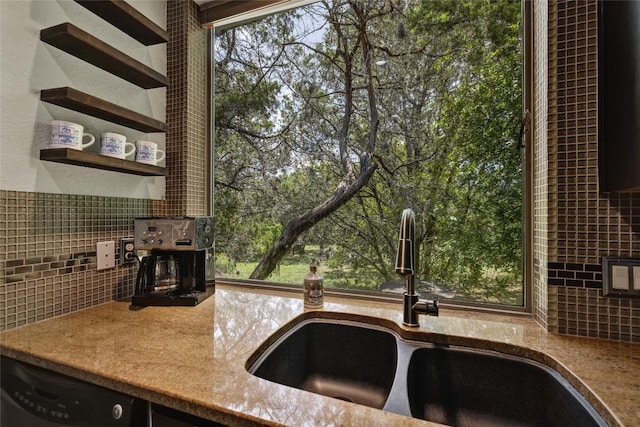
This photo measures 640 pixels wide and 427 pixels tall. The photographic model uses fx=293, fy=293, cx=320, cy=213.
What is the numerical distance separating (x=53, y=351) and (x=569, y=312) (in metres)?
1.46

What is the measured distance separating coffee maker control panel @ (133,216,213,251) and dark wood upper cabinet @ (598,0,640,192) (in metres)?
1.31

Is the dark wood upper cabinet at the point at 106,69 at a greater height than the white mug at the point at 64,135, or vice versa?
the dark wood upper cabinet at the point at 106,69

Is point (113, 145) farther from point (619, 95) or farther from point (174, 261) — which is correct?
point (619, 95)

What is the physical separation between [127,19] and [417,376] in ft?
5.53

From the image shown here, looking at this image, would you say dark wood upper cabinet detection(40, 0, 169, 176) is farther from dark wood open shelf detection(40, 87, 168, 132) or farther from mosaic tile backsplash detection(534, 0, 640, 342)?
mosaic tile backsplash detection(534, 0, 640, 342)

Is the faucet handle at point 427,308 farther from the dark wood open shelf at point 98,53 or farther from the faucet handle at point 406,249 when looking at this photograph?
the dark wood open shelf at point 98,53

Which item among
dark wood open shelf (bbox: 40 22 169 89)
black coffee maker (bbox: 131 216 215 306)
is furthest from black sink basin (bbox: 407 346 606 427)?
dark wood open shelf (bbox: 40 22 169 89)

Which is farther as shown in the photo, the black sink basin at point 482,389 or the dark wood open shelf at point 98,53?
the dark wood open shelf at point 98,53

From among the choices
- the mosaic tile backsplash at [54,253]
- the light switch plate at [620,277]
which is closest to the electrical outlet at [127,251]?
the mosaic tile backsplash at [54,253]

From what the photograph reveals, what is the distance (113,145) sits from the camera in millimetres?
1128

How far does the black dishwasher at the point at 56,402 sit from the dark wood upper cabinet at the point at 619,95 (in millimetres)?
1257

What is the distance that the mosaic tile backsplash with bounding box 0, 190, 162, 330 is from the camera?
92 centimetres

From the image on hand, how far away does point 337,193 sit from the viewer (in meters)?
1.39

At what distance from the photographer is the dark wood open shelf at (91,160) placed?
968 mm
